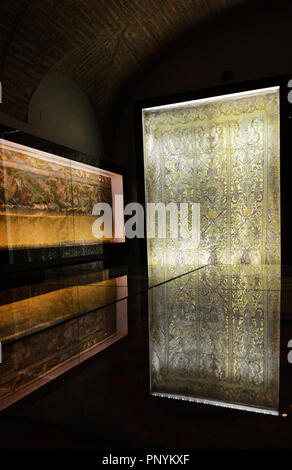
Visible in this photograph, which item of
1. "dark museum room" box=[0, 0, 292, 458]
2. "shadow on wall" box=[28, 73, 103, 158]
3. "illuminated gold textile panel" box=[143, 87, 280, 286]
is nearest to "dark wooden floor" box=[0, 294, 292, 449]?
"dark museum room" box=[0, 0, 292, 458]

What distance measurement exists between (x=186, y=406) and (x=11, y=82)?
6.11m

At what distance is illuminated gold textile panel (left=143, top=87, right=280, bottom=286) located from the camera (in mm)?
6863

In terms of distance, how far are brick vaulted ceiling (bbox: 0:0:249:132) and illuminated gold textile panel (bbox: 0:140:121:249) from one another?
1.07m

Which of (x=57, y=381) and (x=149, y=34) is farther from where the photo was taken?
(x=149, y=34)

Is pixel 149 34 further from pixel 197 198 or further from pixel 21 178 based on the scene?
pixel 21 178

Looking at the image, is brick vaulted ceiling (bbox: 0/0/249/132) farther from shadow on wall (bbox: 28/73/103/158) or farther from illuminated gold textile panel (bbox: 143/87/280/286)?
illuminated gold textile panel (bbox: 143/87/280/286)

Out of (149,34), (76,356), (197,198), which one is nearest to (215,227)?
(197,198)

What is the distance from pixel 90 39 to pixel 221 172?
371 cm

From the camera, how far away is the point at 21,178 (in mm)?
5082

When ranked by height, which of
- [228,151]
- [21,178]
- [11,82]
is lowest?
[21,178]

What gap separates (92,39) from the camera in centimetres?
649

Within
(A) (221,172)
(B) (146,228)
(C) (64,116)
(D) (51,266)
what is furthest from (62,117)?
(A) (221,172)

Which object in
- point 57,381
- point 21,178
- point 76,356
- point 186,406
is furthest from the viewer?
point 21,178

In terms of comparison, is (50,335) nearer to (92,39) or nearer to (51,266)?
(51,266)
